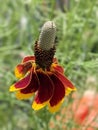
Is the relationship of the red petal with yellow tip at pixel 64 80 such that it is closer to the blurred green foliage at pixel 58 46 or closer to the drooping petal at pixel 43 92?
the drooping petal at pixel 43 92

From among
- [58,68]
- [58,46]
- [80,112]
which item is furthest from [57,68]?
[80,112]

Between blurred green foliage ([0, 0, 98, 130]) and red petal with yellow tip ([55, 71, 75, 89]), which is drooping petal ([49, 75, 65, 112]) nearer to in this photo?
red petal with yellow tip ([55, 71, 75, 89])

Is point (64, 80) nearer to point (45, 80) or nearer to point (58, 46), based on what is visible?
point (45, 80)

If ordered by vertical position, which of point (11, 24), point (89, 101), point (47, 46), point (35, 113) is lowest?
point (89, 101)

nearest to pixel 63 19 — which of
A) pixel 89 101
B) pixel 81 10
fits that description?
pixel 81 10

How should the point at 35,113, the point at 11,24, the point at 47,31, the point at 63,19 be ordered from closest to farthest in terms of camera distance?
the point at 47,31, the point at 35,113, the point at 63,19, the point at 11,24

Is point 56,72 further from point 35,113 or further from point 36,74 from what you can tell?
point 35,113

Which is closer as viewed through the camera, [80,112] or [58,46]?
[58,46]

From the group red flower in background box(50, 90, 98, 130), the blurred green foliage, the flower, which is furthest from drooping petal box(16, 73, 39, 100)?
red flower in background box(50, 90, 98, 130)
